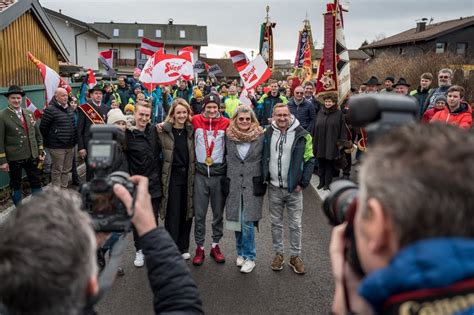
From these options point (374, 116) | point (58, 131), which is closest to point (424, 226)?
point (374, 116)

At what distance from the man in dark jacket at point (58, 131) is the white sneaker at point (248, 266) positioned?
434cm

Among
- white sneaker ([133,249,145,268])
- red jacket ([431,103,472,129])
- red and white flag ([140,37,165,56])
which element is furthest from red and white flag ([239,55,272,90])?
white sneaker ([133,249,145,268])

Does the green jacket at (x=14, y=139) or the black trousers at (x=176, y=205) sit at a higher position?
the green jacket at (x=14, y=139)

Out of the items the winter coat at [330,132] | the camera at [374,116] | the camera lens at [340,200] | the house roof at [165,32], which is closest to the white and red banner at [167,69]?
the winter coat at [330,132]

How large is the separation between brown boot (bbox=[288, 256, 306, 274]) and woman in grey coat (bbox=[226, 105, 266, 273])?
455 mm

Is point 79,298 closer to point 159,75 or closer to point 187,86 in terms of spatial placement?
point 159,75

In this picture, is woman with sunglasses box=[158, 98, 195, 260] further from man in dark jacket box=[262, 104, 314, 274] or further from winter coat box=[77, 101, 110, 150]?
winter coat box=[77, 101, 110, 150]

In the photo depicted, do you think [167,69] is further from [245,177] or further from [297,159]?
[297,159]

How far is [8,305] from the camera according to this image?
1038 mm

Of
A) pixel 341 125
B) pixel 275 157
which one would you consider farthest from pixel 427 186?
pixel 341 125

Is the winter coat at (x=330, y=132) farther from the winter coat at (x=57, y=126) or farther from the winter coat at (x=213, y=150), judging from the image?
the winter coat at (x=57, y=126)

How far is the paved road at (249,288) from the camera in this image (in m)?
3.99

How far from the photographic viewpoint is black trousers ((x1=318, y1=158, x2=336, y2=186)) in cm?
848

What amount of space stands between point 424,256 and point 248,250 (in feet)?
13.6
